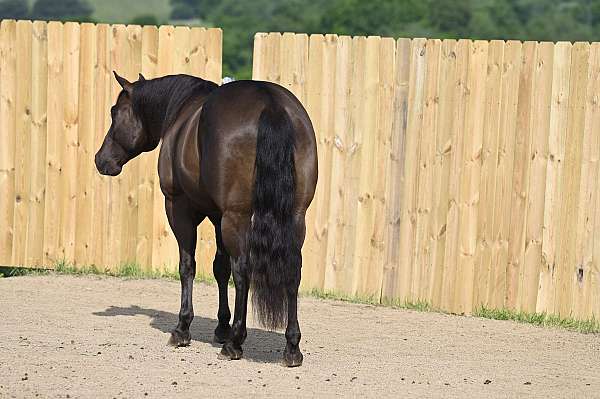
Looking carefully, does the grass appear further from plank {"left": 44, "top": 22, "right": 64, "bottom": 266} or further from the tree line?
the tree line

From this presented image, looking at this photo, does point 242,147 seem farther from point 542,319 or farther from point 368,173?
point 542,319

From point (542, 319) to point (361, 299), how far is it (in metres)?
1.50

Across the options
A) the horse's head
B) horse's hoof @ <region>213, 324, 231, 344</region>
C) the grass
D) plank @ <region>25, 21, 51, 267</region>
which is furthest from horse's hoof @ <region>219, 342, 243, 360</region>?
plank @ <region>25, 21, 51, 267</region>

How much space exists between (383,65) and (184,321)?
2.94 meters

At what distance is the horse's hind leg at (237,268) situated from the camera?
7523 millimetres

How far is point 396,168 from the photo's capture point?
9.89m

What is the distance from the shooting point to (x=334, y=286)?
1018 cm

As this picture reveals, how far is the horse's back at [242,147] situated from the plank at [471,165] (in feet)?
7.77

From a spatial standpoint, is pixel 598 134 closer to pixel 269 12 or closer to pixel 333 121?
pixel 333 121

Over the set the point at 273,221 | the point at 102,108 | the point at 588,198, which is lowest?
the point at 273,221

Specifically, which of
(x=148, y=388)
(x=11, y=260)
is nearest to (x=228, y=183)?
(x=148, y=388)

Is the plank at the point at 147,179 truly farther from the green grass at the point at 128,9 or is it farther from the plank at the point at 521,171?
the green grass at the point at 128,9

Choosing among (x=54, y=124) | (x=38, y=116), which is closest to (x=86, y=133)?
(x=54, y=124)

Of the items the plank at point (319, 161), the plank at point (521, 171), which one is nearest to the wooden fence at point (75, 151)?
the plank at point (319, 161)
